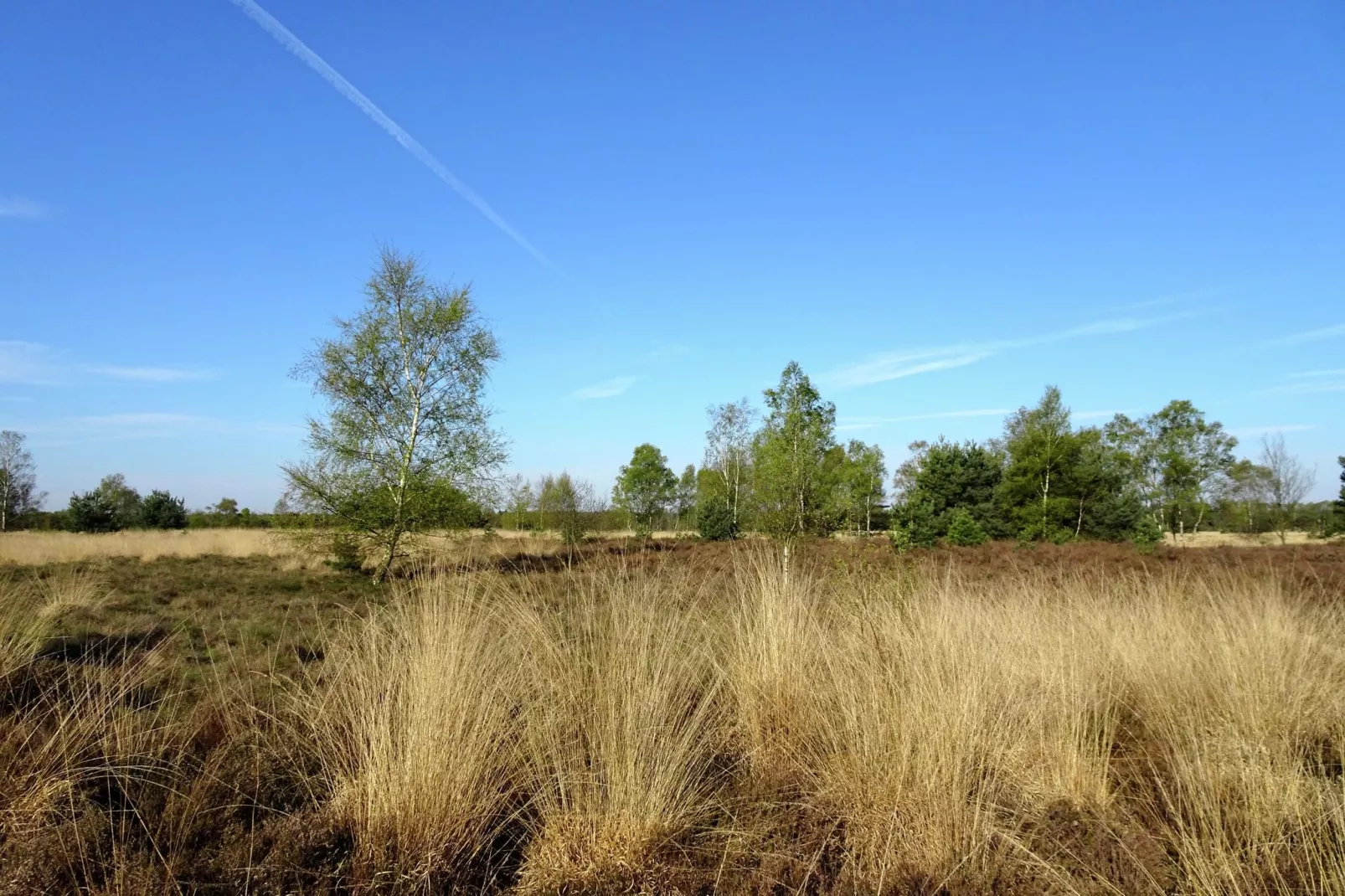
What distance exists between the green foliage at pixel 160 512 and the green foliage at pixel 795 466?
127ft

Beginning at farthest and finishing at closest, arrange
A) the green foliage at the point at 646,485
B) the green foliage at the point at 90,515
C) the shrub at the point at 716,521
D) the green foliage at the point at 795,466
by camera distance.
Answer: the green foliage at the point at 646,485, the green foliage at the point at 90,515, the shrub at the point at 716,521, the green foliage at the point at 795,466

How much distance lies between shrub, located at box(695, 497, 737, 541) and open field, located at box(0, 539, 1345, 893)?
23671 mm

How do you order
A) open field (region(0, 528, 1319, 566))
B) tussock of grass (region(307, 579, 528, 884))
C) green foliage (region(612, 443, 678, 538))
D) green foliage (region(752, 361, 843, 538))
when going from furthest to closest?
green foliage (region(612, 443, 678, 538)) < open field (region(0, 528, 1319, 566)) < green foliage (region(752, 361, 843, 538)) < tussock of grass (region(307, 579, 528, 884))

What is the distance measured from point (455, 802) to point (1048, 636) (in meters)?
4.46

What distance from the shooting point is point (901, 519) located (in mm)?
27250

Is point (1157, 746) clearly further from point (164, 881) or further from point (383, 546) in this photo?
point (383, 546)

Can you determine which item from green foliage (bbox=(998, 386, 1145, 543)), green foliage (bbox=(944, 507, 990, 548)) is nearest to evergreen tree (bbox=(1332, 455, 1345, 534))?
green foliage (bbox=(998, 386, 1145, 543))

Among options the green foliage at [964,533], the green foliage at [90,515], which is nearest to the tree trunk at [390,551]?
the green foliage at [964,533]

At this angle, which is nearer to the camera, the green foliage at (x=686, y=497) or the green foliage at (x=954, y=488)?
the green foliage at (x=954, y=488)

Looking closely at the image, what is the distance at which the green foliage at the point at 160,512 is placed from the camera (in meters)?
38.2

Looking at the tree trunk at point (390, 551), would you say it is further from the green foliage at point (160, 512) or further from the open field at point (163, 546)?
the green foliage at point (160, 512)

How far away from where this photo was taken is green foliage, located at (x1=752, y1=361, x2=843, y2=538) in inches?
542

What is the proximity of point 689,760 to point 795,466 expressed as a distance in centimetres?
1069

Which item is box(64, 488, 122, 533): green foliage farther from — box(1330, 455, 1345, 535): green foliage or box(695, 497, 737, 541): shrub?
box(1330, 455, 1345, 535): green foliage
